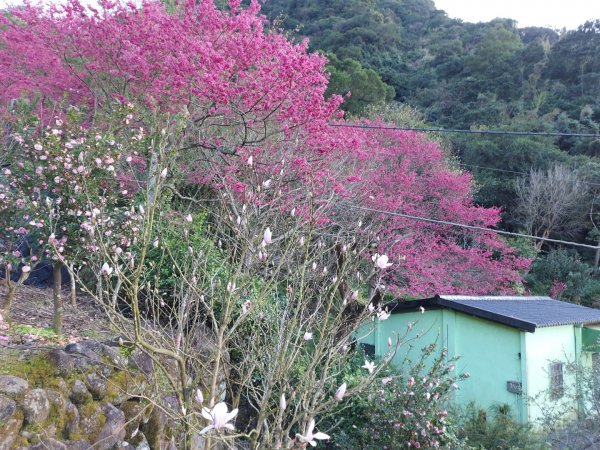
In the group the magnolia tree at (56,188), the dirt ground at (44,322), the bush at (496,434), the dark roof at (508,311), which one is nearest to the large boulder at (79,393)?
the dirt ground at (44,322)

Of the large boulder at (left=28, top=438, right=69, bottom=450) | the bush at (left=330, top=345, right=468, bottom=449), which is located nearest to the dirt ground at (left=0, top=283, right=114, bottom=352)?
the large boulder at (left=28, top=438, right=69, bottom=450)

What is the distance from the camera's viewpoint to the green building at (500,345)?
768 cm

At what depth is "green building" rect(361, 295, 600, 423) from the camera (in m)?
7.68

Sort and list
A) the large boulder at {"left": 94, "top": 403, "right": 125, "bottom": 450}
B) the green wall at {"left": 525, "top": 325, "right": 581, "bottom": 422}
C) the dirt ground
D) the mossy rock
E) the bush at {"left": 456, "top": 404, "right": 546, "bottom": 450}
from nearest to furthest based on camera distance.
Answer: the mossy rock < the large boulder at {"left": 94, "top": 403, "right": 125, "bottom": 450} < the dirt ground < the bush at {"left": 456, "top": 404, "right": 546, "bottom": 450} < the green wall at {"left": 525, "top": 325, "right": 581, "bottom": 422}

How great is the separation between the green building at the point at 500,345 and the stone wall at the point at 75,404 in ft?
13.7

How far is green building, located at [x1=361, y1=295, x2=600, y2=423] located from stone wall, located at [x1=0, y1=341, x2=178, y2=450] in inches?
164

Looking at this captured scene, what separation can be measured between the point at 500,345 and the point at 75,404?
651 centimetres

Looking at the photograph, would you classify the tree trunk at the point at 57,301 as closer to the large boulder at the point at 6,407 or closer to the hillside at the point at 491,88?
the large boulder at the point at 6,407

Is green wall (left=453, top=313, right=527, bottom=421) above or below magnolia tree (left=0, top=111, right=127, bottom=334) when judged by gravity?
below

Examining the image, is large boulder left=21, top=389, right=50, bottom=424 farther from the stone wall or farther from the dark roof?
the dark roof

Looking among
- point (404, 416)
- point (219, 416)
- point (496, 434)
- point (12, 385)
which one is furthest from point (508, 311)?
point (219, 416)

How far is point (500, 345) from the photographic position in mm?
7969

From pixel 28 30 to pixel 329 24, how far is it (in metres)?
19.9

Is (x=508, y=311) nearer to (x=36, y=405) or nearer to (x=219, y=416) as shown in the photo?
(x=36, y=405)
